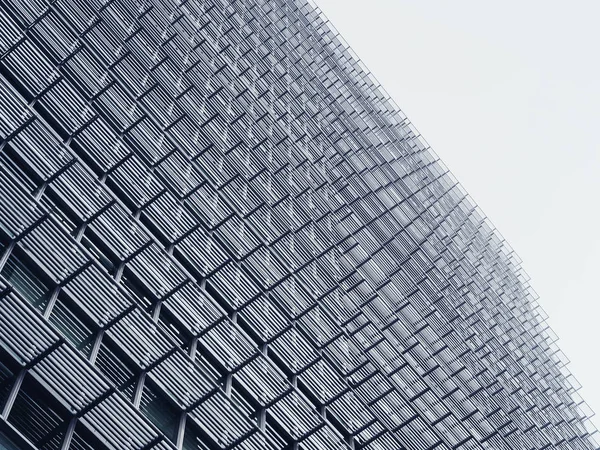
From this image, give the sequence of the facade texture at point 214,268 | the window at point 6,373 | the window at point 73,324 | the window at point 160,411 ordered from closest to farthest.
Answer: the window at point 6,373 → the window at point 73,324 → the facade texture at point 214,268 → the window at point 160,411

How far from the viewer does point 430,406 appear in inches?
1061

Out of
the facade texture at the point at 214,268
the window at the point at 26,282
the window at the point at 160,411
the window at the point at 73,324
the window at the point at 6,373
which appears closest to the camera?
the window at the point at 6,373

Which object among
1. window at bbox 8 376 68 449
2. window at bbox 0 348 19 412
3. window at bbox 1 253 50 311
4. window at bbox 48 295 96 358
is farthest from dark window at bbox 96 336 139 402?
window at bbox 0 348 19 412

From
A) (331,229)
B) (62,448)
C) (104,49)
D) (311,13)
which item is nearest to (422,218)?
(331,229)

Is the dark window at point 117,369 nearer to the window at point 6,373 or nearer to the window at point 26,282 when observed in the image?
the window at point 26,282

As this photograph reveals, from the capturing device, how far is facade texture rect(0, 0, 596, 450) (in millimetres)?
15828

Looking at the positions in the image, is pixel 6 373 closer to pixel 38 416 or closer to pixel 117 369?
pixel 38 416

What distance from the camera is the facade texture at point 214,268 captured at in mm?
15828

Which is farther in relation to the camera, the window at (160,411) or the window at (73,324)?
the window at (160,411)

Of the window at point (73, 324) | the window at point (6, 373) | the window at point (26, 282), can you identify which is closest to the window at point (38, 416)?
the window at point (6, 373)

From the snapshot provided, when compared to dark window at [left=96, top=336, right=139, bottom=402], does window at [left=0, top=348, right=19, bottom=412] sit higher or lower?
lower

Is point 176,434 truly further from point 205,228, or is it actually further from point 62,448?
point 205,228

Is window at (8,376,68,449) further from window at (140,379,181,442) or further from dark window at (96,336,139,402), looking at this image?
window at (140,379,181,442)

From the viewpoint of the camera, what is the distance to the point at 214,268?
21750 mm
